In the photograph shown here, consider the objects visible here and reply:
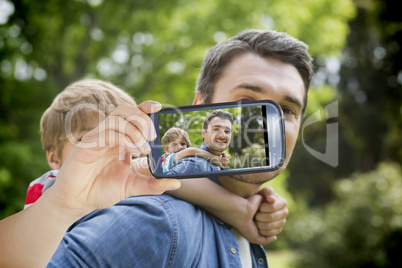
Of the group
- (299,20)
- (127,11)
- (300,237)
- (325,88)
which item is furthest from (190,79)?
(300,237)

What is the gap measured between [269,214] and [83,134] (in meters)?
0.88

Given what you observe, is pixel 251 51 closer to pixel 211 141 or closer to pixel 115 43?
pixel 211 141

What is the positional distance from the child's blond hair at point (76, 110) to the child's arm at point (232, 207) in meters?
0.59

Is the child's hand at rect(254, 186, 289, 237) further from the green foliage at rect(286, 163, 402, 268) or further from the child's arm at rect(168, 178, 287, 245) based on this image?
the green foliage at rect(286, 163, 402, 268)

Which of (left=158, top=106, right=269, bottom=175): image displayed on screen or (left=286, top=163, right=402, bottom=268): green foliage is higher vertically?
A: (left=158, top=106, right=269, bottom=175): image displayed on screen

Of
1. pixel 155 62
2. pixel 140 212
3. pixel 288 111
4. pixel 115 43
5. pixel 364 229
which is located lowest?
pixel 364 229

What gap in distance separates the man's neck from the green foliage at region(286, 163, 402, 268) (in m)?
7.64

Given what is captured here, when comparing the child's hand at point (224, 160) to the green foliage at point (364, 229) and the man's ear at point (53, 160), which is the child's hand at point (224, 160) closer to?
the man's ear at point (53, 160)

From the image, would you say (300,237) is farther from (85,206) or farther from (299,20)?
(85,206)

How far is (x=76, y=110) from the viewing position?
69.6 inches

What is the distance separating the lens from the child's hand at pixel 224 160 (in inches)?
44.1

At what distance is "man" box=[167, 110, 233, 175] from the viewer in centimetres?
106

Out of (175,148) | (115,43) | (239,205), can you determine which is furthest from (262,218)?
(115,43)

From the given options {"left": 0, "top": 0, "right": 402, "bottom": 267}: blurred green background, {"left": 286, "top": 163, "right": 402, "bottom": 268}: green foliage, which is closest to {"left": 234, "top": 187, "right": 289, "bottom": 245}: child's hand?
{"left": 0, "top": 0, "right": 402, "bottom": 267}: blurred green background
